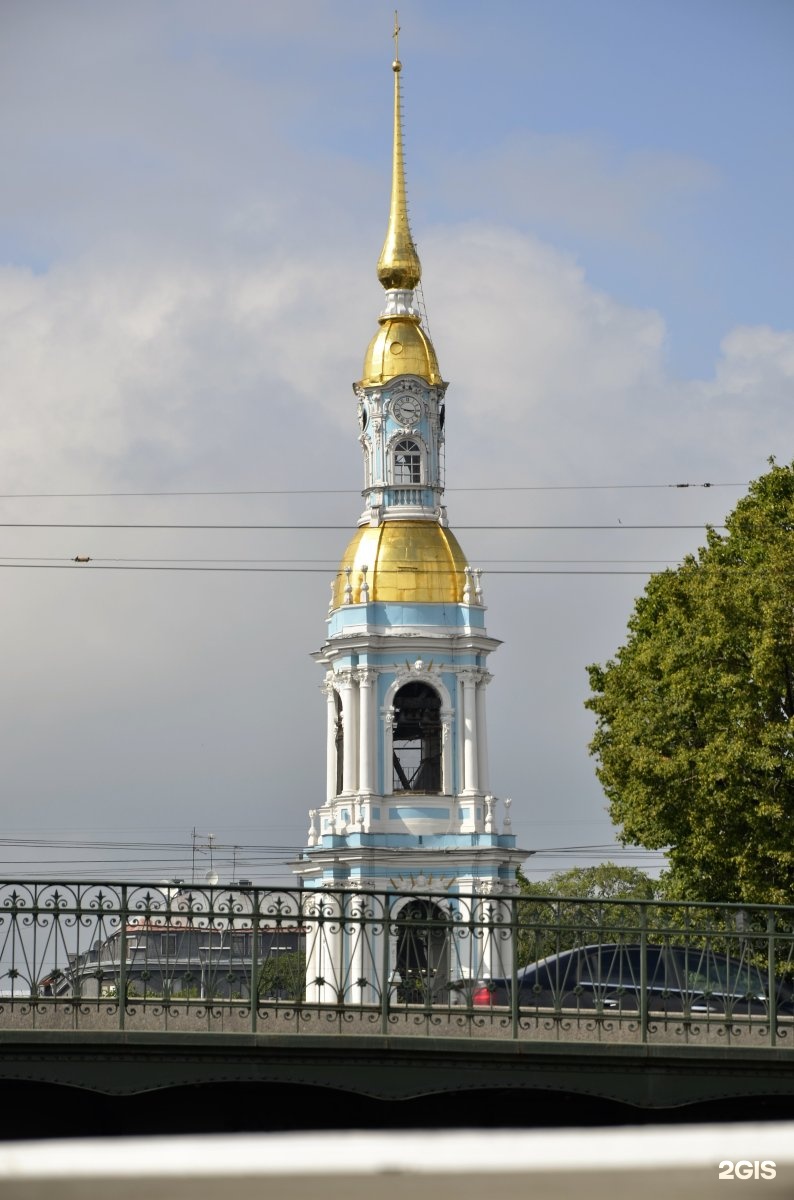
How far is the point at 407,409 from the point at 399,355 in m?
1.83

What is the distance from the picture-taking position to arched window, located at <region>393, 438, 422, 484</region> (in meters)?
61.3

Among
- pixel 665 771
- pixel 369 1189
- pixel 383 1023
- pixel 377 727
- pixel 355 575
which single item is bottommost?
pixel 369 1189

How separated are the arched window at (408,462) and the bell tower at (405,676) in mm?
47

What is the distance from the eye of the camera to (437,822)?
5816cm

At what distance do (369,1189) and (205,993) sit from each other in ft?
44.8

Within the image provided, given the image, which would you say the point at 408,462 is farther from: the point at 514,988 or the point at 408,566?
the point at 514,988

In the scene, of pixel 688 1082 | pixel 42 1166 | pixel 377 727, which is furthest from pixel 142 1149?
pixel 377 727

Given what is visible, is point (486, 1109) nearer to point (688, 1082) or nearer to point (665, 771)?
point (688, 1082)

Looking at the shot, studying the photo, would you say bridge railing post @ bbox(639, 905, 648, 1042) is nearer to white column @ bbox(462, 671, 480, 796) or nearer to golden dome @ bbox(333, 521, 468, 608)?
white column @ bbox(462, 671, 480, 796)

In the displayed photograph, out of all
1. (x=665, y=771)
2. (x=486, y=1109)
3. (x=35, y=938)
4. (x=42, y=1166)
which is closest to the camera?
(x=42, y=1166)

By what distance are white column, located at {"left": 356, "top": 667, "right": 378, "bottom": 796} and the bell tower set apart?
0.15ft

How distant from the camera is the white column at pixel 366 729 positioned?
189 ft

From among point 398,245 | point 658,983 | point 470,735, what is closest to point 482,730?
point 470,735

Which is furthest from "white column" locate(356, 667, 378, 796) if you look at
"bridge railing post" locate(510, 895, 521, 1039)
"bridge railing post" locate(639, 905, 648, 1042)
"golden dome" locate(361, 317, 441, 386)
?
"bridge railing post" locate(510, 895, 521, 1039)
